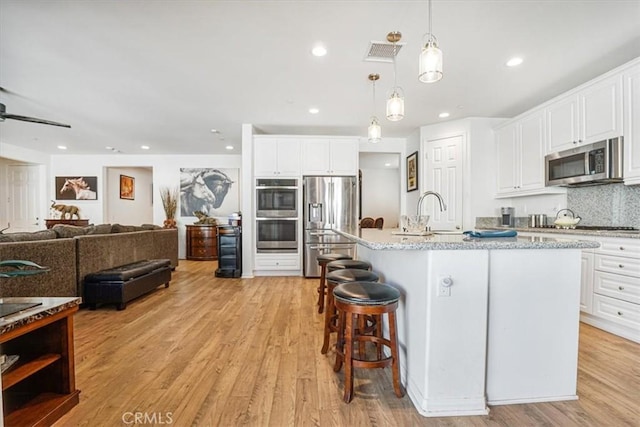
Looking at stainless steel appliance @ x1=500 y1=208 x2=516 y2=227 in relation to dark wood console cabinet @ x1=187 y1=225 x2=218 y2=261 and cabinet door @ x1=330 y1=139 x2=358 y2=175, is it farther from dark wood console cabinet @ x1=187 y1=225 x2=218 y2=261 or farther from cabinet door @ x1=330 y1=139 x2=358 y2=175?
dark wood console cabinet @ x1=187 y1=225 x2=218 y2=261

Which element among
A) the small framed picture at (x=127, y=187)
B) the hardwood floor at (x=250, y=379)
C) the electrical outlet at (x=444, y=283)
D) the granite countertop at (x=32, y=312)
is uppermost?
the small framed picture at (x=127, y=187)

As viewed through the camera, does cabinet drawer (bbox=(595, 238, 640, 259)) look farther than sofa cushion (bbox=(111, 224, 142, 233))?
No

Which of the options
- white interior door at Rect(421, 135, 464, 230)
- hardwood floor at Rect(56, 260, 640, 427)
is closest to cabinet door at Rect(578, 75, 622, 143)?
white interior door at Rect(421, 135, 464, 230)

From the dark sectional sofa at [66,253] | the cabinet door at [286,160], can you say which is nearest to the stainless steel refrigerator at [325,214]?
the cabinet door at [286,160]

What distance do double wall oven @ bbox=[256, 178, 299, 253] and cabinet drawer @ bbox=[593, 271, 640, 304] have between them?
3729 millimetres

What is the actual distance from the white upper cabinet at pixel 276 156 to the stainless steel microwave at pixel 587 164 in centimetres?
346

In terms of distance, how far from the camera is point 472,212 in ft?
14.6

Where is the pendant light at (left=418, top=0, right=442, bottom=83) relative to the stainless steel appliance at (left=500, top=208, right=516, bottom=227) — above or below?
above

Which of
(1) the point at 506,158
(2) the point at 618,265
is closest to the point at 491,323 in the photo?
(2) the point at 618,265

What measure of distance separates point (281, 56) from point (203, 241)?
5120 mm

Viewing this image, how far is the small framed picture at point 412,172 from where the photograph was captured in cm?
→ 517

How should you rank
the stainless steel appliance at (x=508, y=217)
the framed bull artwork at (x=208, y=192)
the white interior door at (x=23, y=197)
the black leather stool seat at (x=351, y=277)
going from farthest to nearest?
the framed bull artwork at (x=208, y=192) → the white interior door at (x=23, y=197) → the stainless steel appliance at (x=508, y=217) → the black leather stool seat at (x=351, y=277)

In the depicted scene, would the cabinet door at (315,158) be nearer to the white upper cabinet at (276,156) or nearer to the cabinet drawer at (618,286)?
the white upper cabinet at (276,156)

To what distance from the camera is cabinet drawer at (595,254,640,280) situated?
7.97 feet
